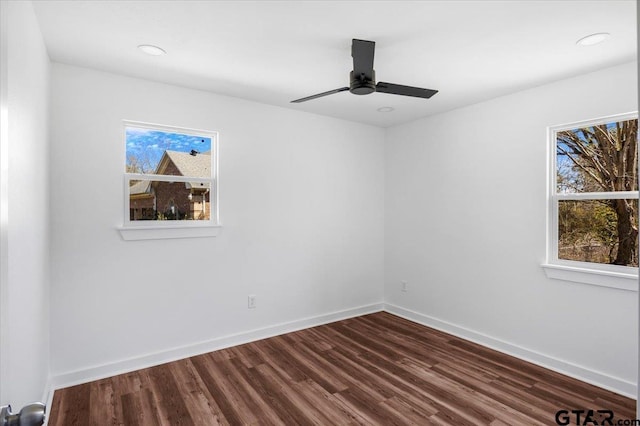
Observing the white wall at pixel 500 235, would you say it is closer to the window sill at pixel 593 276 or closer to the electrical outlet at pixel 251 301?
the window sill at pixel 593 276

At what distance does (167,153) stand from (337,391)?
2.56 meters

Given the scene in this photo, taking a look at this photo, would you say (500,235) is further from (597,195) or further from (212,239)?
(212,239)

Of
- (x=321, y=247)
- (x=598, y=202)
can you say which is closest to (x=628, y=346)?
(x=598, y=202)

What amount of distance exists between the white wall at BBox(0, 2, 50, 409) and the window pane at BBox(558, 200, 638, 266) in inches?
148

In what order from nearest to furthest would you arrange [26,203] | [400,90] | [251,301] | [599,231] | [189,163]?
[26,203] → [400,90] → [599,231] → [189,163] → [251,301]

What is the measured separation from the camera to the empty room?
6.96 ft

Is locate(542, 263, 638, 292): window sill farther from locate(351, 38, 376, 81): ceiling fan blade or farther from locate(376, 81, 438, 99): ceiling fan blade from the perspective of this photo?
locate(351, 38, 376, 81): ceiling fan blade

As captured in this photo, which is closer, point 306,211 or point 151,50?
point 151,50

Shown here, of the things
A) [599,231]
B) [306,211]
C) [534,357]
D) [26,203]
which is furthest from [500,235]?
[26,203]

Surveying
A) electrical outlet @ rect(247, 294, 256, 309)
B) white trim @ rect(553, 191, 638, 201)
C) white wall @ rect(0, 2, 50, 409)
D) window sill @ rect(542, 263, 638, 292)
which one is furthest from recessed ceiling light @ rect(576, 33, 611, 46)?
electrical outlet @ rect(247, 294, 256, 309)

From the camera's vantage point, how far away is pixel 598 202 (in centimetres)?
290

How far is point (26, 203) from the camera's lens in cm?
176

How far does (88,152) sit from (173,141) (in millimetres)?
706

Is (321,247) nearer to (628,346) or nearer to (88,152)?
(88,152)
